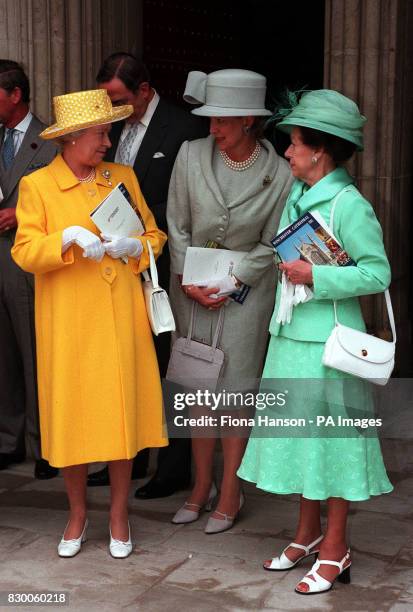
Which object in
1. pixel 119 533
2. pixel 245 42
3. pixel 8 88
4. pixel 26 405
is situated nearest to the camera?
pixel 119 533

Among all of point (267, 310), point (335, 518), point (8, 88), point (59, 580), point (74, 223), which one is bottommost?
point (59, 580)

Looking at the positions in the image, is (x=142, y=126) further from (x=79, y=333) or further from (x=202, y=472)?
(x=202, y=472)

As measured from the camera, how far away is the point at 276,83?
8.89m

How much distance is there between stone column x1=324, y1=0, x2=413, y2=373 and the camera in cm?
603

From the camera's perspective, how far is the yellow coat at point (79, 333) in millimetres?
4418

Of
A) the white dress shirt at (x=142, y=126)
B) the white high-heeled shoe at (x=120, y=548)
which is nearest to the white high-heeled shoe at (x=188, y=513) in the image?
the white high-heeled shoe at (x=120, y=548)

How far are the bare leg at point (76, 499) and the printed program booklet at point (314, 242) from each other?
1.24 meters

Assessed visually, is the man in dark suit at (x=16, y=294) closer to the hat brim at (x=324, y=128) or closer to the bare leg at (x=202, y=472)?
the bare leg at (x=202, y=472)

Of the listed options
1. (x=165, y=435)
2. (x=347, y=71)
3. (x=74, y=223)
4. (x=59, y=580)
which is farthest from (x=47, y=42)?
(x=59, y=580)

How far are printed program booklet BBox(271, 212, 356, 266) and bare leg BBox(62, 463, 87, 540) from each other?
124cm

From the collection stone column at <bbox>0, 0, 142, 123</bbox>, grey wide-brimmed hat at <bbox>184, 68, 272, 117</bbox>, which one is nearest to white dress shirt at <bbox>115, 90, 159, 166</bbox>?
grey wide-brimmed hat at <bbox>184, 68, 272, 117</bbox>

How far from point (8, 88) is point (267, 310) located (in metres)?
1.63

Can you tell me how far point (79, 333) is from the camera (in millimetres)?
4434

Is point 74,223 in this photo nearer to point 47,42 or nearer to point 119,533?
point 119,533
